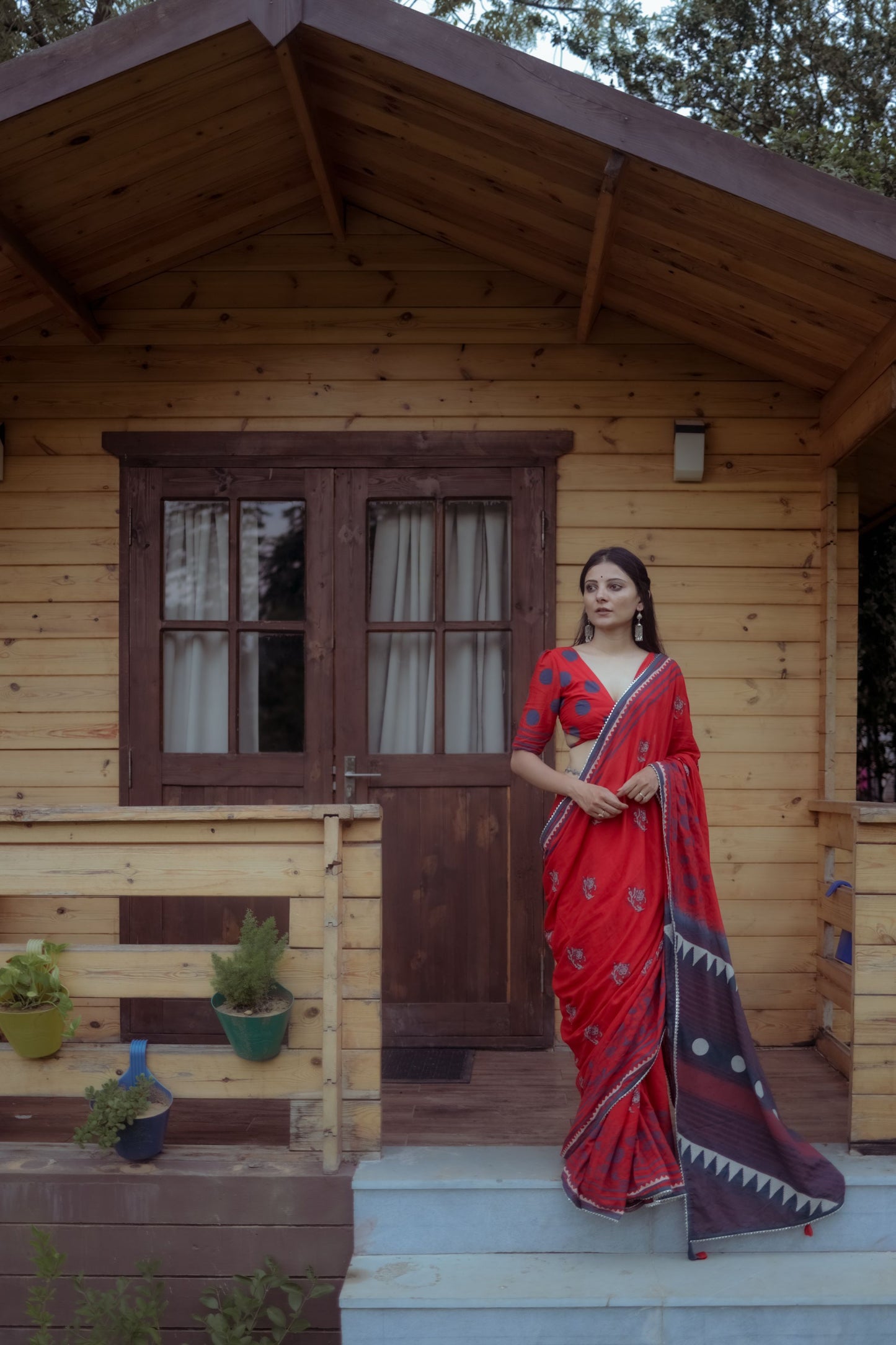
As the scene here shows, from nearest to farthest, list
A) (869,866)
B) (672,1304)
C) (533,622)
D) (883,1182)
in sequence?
(672,1304) → (883,1182) → (869,866) → (533,622)

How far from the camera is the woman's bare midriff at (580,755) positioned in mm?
2971

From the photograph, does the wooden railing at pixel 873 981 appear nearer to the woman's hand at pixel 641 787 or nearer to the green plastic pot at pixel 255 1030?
the woman's hand at pixel 641 787

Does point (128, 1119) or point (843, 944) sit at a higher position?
point (843, 944)

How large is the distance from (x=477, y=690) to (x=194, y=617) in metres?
A: 1.06

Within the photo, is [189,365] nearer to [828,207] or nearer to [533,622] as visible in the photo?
[533,622]

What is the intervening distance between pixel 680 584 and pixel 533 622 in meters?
0.54

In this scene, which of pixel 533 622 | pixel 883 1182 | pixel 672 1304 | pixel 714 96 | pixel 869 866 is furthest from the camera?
pixel 714 96

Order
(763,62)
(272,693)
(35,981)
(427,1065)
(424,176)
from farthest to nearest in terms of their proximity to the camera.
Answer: (763,62)
(272,693)
(427,1065)
(424,176)
(35,981)

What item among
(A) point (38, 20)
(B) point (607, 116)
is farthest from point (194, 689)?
(A) point (38, 20)

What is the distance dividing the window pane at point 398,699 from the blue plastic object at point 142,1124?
5.09 feet

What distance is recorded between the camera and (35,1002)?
9.67 ft

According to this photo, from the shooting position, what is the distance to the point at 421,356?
421 centimetres

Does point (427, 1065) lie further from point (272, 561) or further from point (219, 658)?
point (272, 561)

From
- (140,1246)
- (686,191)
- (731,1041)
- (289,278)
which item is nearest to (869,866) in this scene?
(731,1041)
